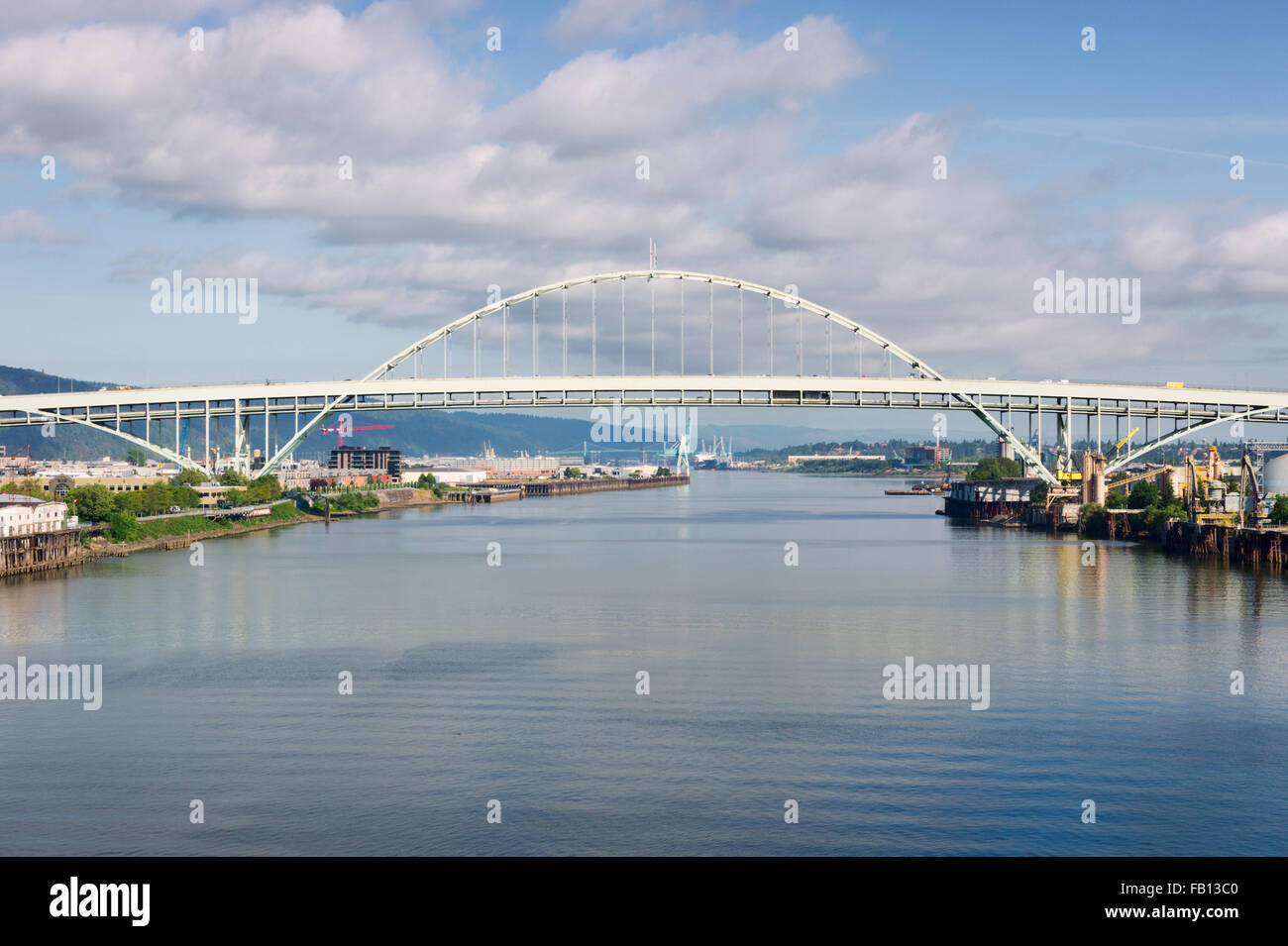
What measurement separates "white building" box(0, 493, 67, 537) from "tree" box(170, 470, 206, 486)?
19.9m

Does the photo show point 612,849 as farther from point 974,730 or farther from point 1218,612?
point 1218,612

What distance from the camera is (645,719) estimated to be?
56.1 feet

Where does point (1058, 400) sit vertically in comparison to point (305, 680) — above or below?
above

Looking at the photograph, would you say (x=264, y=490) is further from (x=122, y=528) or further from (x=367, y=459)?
(x=367, y=459)

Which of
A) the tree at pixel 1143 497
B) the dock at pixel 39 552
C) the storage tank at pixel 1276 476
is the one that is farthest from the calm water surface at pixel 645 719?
the tree at pixel 1143 497

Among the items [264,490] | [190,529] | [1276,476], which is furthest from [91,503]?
[1276,476]

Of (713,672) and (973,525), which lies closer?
(713,672)

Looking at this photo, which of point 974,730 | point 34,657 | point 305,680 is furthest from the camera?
point 34,657

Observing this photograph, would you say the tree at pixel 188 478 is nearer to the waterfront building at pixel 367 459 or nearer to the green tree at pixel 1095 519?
the green tree at pixel 1095 519

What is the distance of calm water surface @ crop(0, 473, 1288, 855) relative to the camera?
1273 centimetres

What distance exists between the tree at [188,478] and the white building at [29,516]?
19.9 metres
